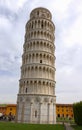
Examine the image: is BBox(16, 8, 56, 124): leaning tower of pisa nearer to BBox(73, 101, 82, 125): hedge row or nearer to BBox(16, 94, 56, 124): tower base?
BBox(16, 94, 56, 124): tower base

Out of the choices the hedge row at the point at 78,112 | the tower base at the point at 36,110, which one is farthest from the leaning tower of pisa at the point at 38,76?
the hedge row at the point at 78,112

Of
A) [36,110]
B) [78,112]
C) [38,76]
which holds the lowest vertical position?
[78,112]

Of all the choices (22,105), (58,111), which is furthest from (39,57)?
(58,111)

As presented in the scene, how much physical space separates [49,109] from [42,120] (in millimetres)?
3090

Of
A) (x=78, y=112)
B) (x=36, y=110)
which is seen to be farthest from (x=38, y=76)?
(x=78, y=112)

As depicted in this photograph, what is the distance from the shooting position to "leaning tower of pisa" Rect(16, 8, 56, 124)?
137 ft

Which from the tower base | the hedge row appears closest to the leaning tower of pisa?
the tower base

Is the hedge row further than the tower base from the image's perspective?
No

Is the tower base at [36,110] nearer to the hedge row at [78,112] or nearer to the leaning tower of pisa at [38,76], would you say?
the leaning tower of pisa at [38,76]

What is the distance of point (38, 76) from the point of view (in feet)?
145

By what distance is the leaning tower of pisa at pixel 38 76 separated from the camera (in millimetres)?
41906

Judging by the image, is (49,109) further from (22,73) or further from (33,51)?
(33,51)

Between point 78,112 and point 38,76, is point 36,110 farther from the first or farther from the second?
point 78,112

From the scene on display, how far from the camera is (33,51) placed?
46.7m
